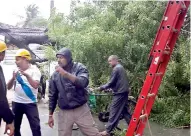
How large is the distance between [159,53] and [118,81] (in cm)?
261

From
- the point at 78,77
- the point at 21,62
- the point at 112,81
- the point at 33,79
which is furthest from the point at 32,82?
the point at 112,81

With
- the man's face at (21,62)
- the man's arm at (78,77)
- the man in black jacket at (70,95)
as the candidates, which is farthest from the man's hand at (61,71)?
the man's face at (21,62)

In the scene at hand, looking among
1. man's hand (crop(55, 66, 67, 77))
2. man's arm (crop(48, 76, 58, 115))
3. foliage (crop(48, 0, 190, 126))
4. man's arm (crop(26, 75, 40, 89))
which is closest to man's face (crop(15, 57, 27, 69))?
man's arm (crop(26, 75, 40, 89))

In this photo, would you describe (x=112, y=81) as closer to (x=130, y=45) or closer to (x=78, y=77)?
(x=130, y=45)

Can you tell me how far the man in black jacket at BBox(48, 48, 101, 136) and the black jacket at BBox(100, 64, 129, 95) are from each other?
184 cm

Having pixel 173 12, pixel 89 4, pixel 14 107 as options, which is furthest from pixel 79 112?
pixel 89 4

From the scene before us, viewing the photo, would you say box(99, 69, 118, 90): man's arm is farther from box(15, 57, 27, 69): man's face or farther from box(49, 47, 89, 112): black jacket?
box(15, 57, 27, 69): man's face

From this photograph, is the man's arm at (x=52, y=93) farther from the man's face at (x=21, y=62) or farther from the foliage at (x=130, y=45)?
the foliage at (x=130, y=45)

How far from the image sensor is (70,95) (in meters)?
4.36

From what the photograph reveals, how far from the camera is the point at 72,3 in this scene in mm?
9508

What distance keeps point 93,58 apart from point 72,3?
231 cm

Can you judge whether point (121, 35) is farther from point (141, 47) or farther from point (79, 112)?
point (79, 112)

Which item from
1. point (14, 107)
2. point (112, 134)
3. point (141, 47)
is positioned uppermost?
point (141, 47)

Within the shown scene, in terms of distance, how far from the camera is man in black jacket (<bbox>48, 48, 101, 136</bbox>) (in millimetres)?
4355
